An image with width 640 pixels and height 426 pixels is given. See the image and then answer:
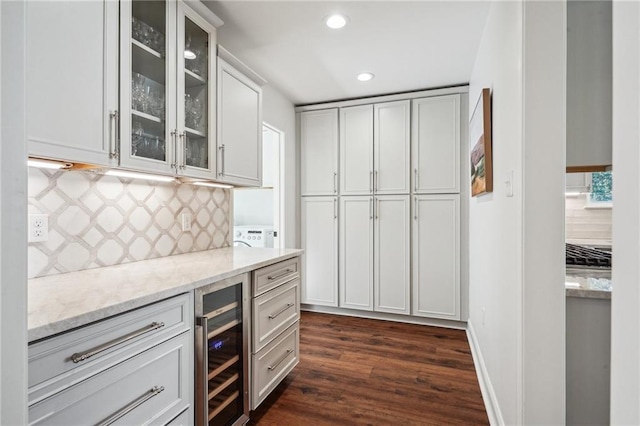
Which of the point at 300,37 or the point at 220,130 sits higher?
the point at 300,37

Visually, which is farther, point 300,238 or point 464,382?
point 300,238

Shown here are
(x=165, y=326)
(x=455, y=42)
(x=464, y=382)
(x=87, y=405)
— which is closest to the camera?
(x=87, y=405)

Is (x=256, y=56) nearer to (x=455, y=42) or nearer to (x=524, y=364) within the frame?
(x=455, y=42)

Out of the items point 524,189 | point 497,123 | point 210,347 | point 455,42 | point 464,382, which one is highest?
point 455,42

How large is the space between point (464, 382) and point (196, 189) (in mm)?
2385

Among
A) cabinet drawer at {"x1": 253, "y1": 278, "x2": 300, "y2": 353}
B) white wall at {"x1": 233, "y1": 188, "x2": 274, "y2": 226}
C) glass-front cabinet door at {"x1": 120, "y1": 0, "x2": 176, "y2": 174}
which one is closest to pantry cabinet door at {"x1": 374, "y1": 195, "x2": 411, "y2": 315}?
cabinet drawer at {"x1": 253, "y1": 278, "x2": 300, "y2": 353}

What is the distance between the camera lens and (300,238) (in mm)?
4078

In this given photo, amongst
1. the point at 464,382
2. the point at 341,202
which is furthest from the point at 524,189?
the point at 341,202

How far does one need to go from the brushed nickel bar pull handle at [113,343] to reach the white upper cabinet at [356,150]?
287 centimetres

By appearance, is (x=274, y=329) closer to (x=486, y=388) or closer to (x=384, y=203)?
(x=486, y=388)

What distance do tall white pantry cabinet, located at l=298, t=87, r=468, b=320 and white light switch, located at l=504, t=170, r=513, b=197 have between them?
1.86 metres

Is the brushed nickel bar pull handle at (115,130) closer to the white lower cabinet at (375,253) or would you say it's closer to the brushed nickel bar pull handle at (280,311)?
the brushed nickel bar pull handle at (280,311)

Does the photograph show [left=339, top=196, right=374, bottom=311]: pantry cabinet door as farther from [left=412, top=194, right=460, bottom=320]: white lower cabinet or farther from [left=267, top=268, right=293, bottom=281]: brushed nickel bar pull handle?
[left=267, top=268, right=293, bottom=281]: brushed nickel bar pull handle

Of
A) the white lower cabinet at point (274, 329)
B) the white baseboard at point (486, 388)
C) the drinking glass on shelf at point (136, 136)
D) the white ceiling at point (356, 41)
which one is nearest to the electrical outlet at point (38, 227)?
the drinking glass on shelf at point (136, 136)
